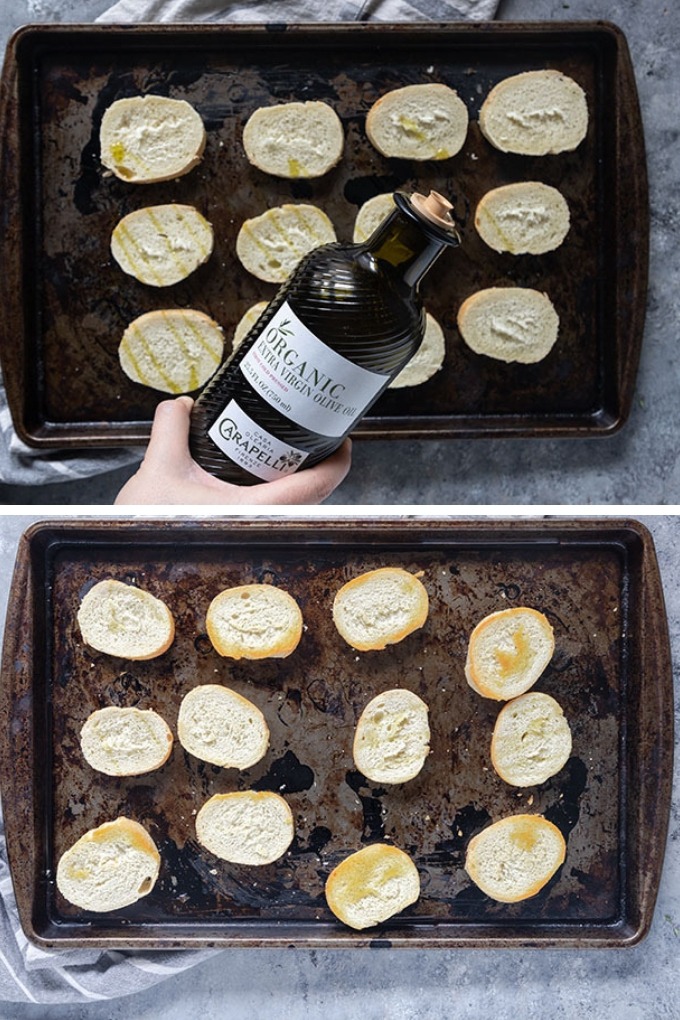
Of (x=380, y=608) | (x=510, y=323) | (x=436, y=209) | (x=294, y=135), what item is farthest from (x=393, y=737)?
(x=294, y=135)

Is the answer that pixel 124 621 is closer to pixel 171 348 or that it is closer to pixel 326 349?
pixel 171 348

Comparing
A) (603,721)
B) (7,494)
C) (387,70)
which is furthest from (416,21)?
(603,721)

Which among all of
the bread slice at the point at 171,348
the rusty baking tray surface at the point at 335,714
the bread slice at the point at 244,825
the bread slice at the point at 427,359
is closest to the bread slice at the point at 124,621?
the rusty baking tray surface at the point at 335,714

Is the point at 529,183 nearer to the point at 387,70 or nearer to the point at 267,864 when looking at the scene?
the point at 387,70

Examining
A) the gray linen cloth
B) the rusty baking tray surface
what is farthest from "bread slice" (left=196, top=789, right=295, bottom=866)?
the gray linen cloth

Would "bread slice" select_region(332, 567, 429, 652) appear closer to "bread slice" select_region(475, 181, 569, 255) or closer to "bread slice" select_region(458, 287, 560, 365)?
"bread slice" select_region(458, 287, 560, 365)

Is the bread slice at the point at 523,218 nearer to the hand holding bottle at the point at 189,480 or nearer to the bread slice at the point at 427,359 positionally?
the bread slice at the point at 427,359
